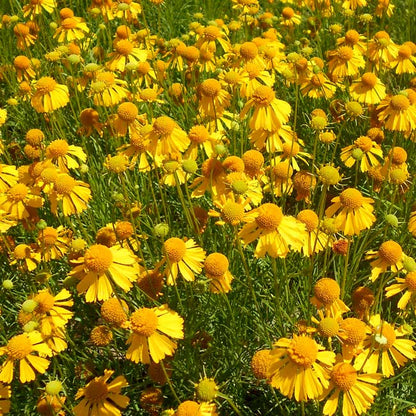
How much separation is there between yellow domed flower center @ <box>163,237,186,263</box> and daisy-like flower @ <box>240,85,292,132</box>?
1.98 feet

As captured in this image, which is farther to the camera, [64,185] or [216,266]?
[64,185]

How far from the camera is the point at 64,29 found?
3533 millimetres

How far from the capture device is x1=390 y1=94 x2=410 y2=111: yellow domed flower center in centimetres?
254

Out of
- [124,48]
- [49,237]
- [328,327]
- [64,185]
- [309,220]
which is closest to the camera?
[328,327]

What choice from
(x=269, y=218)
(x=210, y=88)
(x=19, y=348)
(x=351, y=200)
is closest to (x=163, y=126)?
(x=210, y=88)

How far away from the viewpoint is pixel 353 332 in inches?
66.7

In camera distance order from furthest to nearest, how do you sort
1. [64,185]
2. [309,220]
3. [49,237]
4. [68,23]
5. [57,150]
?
1. [68,23]
2. [57,150]
3. [49,237]
4. [64,185]
5. [309,220]

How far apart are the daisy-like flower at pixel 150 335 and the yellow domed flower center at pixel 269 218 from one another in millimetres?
404

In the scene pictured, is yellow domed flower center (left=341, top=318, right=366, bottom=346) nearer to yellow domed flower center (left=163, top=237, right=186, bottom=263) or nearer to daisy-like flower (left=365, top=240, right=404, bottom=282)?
daisy-like flower (left=365, top=240, right=404, bottom=282)

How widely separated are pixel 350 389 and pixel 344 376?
A: 5cm

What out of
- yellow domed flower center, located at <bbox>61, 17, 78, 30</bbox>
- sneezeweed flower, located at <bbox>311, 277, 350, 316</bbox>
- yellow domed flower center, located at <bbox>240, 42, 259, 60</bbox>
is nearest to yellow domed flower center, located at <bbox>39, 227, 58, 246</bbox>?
sneezeweed flower, located at <bbox>311, 277, 350, 316</bbox>

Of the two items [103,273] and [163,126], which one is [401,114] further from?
[103,273]

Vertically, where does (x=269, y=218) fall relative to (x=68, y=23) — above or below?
below

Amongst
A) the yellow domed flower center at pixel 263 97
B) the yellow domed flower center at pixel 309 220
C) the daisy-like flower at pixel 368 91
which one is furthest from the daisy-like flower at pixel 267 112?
the daisy-like flower at pixel 368 91
